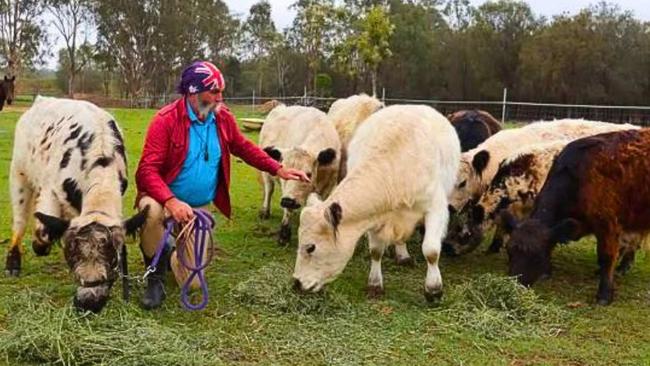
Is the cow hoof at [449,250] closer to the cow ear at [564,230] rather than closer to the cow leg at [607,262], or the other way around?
the cow ear at [564,230]

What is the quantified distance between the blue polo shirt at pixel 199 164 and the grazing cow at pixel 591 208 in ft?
8.20

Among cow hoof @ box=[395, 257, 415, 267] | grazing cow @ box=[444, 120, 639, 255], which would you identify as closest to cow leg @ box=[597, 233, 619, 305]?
grazing cow @ box=[444, 120, 639, 255]

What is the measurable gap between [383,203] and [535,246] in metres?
1.35

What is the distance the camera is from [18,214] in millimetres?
6113

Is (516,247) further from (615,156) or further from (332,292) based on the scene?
(332,292)

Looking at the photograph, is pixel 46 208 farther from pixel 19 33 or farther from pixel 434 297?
pixel 19 33

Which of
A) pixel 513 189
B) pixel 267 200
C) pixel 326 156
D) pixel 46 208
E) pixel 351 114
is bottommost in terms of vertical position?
pixel 267 200

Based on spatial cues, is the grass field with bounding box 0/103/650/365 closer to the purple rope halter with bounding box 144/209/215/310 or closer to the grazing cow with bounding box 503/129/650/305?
the purple rope halter with bounding box 144/209/215/310

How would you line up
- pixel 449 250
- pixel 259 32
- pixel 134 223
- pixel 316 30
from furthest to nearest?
pixel 259 32 < pixel 316 30 < pixel 449 250 < pixel 134 223

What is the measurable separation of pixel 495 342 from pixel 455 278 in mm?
1796

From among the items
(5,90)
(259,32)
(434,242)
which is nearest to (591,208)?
(434,242)

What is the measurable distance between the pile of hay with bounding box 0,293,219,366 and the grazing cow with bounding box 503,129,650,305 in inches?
109

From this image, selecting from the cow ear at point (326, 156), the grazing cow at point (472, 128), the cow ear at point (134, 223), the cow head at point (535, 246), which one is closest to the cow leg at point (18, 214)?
the cow ear at point (134, 223)

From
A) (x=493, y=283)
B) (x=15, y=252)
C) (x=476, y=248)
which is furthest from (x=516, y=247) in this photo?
(x=15, y=252)
